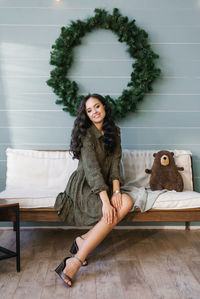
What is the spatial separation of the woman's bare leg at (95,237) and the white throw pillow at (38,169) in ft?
2.34

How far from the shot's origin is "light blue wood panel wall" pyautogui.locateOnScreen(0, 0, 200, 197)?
2.61 metres

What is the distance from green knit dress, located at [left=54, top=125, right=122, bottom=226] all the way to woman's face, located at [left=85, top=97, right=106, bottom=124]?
0.08 meters

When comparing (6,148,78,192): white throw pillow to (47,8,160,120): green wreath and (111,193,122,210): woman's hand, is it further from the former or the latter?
(111,193,122,210): woman's hand

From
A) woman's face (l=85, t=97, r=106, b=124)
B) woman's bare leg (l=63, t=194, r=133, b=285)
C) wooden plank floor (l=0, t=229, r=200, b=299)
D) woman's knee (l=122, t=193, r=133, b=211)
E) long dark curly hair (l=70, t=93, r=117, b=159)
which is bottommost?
wooden plank floor (l=0, t=229, r=200, b=299)

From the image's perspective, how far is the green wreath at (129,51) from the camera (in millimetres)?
2555

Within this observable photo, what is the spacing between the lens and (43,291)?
62.1 inches

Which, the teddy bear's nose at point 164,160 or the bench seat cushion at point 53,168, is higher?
the teddy bear's nose at point 164,160

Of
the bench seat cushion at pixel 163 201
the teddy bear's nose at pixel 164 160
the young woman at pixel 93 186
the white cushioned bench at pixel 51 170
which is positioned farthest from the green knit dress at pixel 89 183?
the teddy bear's nose at pixel 164 160

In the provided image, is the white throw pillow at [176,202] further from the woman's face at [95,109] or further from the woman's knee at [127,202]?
the woman's face at [95,109]

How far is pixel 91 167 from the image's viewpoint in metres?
1.93

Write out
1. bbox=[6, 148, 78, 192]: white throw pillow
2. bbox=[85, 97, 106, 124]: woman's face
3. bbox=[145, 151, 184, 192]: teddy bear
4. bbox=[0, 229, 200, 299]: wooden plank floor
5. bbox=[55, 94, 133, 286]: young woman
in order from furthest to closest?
bbox=[6, 148, 78, 192]: white throw pillow → bbox=[145, 151, 184, 192]: teddy bear → bbox=[85, 97, 106, 124]: woman's face → bbox=[55, 94, 133, 286]: young woman → bbox=[0, 229, 200, 299]: wooden plank floor

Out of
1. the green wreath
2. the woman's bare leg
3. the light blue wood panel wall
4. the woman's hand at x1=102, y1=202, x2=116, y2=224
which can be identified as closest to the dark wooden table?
the woman's bare leg

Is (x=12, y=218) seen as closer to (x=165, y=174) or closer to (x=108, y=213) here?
(x=108, y=213)

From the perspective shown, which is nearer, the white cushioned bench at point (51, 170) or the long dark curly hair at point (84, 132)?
the long dark curly hair at point (84, 132)
